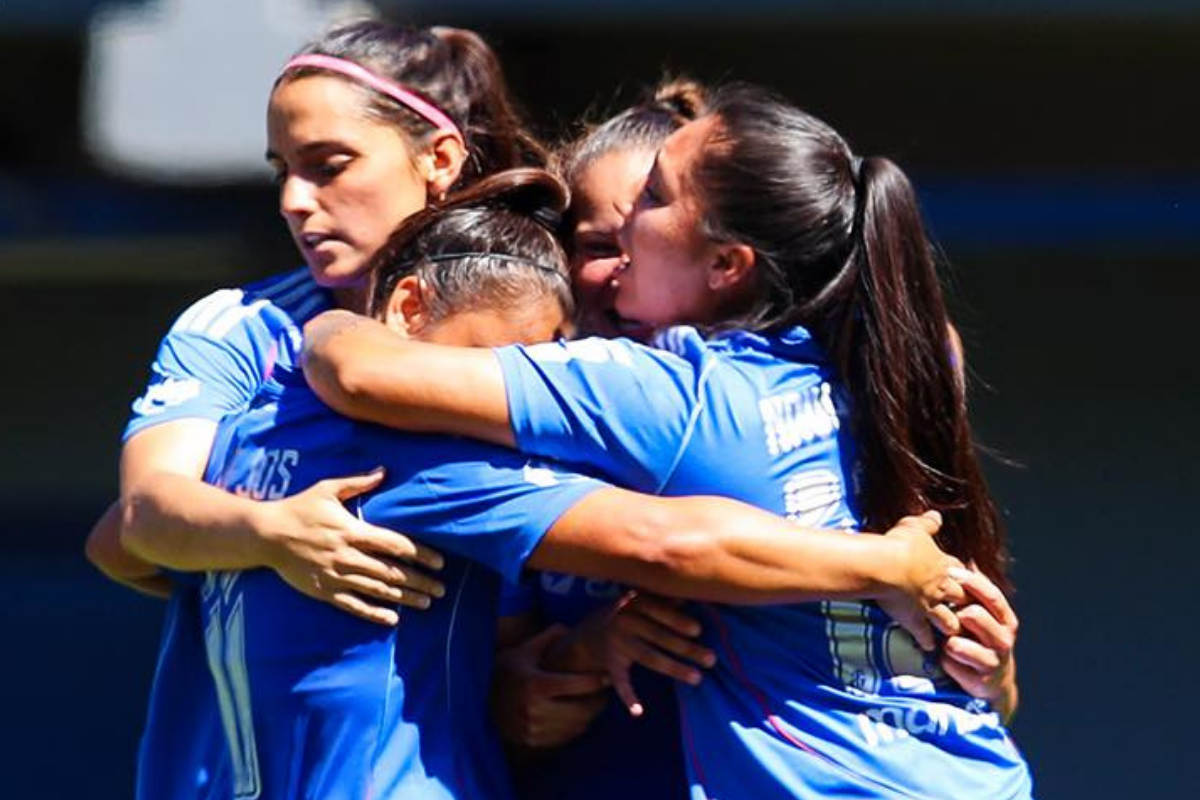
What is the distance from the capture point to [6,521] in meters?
6.03

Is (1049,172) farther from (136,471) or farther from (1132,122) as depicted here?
(136,471)

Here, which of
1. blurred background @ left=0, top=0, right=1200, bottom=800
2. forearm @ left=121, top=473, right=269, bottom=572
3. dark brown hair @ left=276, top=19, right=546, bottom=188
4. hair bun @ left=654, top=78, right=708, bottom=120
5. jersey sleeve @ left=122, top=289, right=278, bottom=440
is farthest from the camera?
blurred background @ left=0, top=0, right=1200, bottom=800

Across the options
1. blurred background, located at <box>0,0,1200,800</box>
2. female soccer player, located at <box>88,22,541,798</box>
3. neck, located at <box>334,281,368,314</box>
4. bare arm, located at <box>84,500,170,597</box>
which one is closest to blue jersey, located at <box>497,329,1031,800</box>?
female soccer player, located at <box>88,22,541,798</box>

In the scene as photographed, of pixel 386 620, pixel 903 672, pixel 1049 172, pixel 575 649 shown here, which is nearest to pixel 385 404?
pixel 386 620

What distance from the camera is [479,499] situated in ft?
6.61

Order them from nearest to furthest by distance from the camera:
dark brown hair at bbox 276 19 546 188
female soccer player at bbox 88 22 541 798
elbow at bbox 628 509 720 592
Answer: elbow at bbox 628 509 720 592 → female soccer player at bbox 88 22 541 798 → dark brown hair at bbox 276 19 546 188

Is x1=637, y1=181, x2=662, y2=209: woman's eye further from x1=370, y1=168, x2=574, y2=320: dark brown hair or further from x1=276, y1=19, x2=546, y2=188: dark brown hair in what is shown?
x1=276, y1=19, x2=546, y2=188: dark brown hair

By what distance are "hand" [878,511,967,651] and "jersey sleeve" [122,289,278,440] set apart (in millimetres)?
784

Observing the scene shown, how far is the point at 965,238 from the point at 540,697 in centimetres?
350

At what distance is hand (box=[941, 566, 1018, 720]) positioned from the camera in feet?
7.03

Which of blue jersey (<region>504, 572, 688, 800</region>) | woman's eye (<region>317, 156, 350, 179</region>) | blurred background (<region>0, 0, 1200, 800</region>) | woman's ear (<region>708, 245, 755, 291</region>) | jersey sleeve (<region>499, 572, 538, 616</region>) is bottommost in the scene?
blurred background (<region>0, 0, 1200, 800</region>)

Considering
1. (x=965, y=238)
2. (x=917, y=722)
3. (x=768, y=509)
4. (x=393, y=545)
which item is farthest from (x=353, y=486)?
(x=965, y=238)

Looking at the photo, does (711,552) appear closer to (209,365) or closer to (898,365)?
(898,365)

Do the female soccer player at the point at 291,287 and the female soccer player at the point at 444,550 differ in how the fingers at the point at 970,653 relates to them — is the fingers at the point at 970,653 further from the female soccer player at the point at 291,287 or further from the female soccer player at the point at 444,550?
the female soccer player at the point at 291,287
